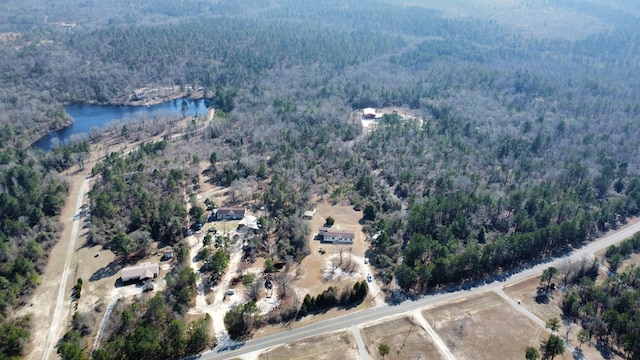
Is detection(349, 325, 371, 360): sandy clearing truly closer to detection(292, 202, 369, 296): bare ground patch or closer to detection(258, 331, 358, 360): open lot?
detection(258, 331, 358, 360): open lot

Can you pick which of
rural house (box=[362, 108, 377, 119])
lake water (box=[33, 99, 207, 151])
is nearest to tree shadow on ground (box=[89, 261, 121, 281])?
lake water (box=[33, 99, 207, 151])

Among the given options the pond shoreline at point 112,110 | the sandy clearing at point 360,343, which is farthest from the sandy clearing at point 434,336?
the pond shoreline at point 112,110

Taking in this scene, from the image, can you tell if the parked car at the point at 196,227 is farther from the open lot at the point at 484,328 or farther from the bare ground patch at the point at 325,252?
the open lot at the point at 484,328

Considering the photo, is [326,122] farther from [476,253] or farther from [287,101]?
[476,253]

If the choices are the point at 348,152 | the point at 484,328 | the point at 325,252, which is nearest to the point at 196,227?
the point at 325,252

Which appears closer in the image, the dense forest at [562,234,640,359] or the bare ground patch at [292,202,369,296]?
the dense forest at [562,234,640,359]
